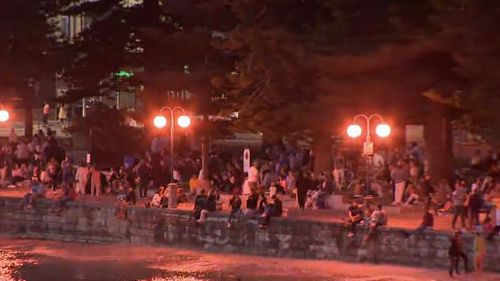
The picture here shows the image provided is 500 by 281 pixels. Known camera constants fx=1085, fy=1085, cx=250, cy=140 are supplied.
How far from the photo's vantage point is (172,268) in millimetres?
31000

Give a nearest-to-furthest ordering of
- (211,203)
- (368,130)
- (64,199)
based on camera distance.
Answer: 1. (368,130)
2. (211,203)
3. (64,199)

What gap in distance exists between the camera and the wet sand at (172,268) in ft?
94.2

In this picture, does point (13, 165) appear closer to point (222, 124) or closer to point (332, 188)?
point (222, 124)

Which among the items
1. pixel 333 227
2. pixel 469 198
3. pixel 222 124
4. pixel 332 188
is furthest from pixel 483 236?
pixel 222 124

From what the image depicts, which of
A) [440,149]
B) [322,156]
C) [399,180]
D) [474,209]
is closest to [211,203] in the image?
Result: [399,180]

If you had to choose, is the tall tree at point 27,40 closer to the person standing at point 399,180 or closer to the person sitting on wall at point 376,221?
the person standing at point 399,180

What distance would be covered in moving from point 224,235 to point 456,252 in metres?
8.29

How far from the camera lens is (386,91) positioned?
105ft

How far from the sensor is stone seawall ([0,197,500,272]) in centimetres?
2909

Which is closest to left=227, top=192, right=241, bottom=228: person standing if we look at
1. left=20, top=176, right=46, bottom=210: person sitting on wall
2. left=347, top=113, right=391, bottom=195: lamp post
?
left=347, top=113, right=391, bottom=195: lamp post

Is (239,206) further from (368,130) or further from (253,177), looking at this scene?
(368,130)

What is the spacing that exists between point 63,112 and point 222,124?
22.0m

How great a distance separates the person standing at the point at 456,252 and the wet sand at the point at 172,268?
0.33m

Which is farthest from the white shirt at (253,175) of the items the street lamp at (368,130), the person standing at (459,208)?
the person standing at (459,208)
